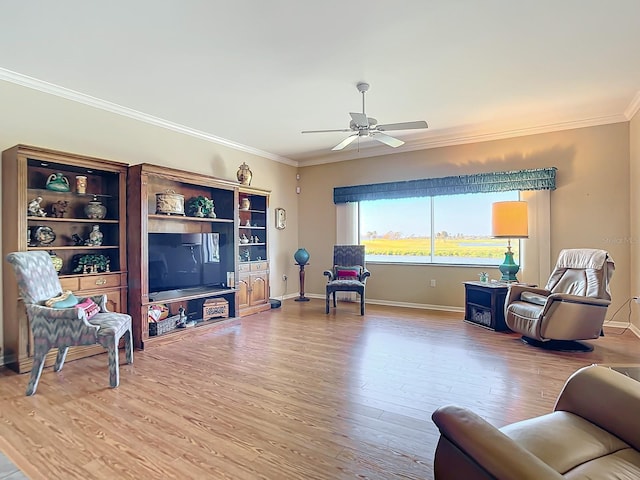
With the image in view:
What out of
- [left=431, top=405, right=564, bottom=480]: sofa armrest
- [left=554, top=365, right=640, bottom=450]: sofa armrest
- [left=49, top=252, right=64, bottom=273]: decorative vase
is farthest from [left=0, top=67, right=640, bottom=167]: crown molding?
[left=431, top=405, right=564, bottom=480]: sofa armrest

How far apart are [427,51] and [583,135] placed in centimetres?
306

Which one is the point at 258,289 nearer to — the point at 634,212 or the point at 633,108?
the point at 634,212

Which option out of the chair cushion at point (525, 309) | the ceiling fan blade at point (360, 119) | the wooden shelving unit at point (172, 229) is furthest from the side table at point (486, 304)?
the wooden shelving unit at point (172, 229)

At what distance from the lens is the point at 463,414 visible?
1134 millimetres

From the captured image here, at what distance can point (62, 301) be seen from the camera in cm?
286

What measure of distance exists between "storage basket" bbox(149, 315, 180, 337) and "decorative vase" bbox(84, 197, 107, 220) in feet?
4.17

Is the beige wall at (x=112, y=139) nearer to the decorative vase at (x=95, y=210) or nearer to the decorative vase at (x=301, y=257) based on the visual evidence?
the decorative vase at (x=301, y=257)

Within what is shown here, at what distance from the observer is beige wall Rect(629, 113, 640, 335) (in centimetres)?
404

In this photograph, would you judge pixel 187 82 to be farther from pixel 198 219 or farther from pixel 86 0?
pixel 198 219

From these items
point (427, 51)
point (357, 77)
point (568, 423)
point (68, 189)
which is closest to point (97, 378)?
point (68, 189)

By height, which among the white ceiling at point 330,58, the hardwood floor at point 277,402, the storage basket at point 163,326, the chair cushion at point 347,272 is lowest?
the hardwood floor at point 277,402

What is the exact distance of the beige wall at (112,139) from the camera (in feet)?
10.8

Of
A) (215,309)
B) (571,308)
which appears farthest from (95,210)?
(571,308)

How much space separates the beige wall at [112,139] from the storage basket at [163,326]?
145 centimetres
